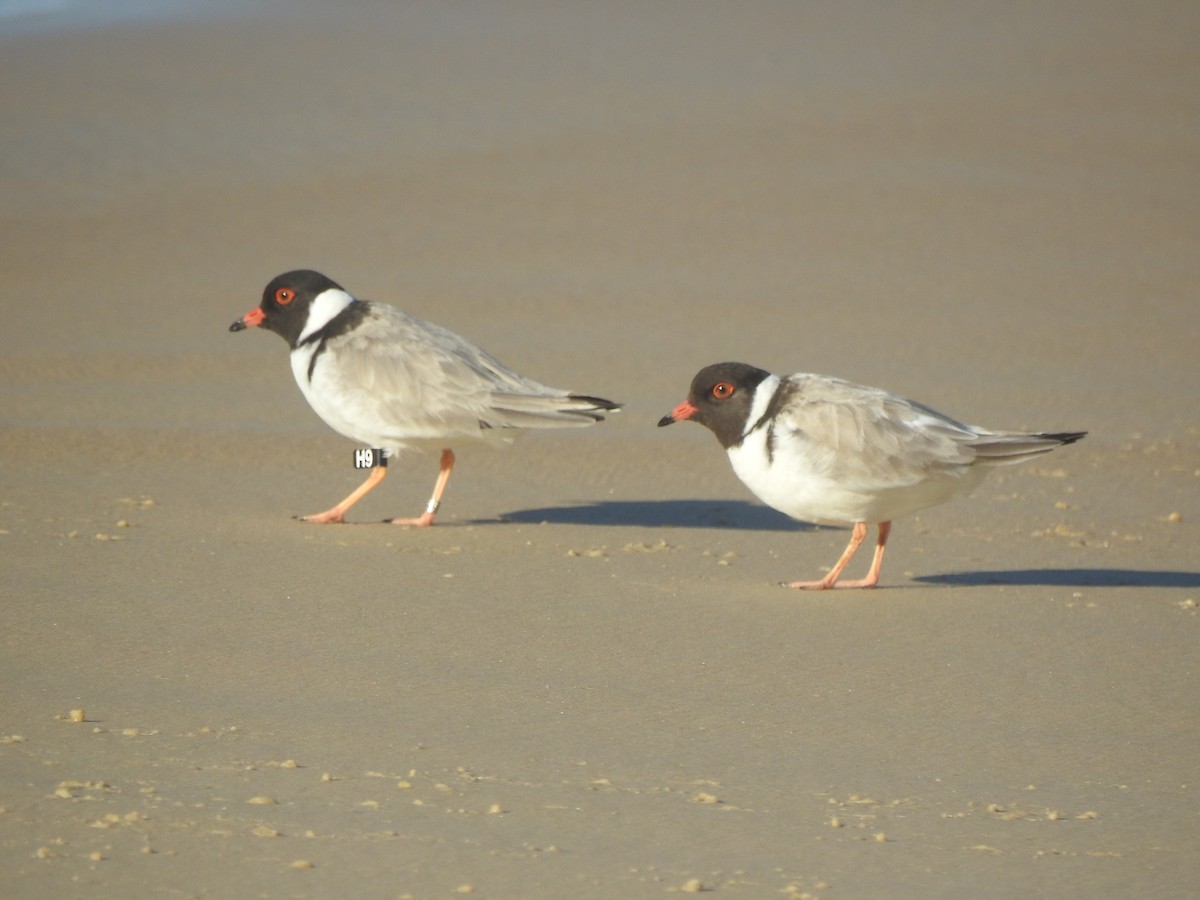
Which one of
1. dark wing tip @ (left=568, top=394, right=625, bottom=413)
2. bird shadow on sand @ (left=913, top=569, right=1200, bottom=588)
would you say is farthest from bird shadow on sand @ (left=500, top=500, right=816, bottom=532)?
bird shadow on sand @ (left=913, top=569, right=1200, bottom=588)

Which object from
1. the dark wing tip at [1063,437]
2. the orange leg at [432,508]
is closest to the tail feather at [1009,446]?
the dark wing tip at [1063,437]

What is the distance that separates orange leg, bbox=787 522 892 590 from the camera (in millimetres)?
6668

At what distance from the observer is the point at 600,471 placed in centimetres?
904

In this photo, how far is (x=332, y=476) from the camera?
8.62m

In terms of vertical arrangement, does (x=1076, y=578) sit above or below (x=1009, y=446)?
below

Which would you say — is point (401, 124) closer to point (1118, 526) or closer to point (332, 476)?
point (332, 476)

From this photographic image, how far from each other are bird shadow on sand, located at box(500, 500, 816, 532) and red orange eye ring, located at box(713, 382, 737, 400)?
1117 millimetres

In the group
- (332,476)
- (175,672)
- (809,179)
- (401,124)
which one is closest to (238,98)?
(401,124)

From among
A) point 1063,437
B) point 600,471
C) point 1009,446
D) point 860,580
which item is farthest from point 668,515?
point 1063,437

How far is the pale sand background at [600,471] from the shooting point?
13.1ft

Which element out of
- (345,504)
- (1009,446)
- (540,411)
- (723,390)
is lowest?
(345,504)

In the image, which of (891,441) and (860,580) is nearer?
(891,441)

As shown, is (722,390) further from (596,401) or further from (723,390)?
(596,401)

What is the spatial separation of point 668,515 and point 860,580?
1441 mm
